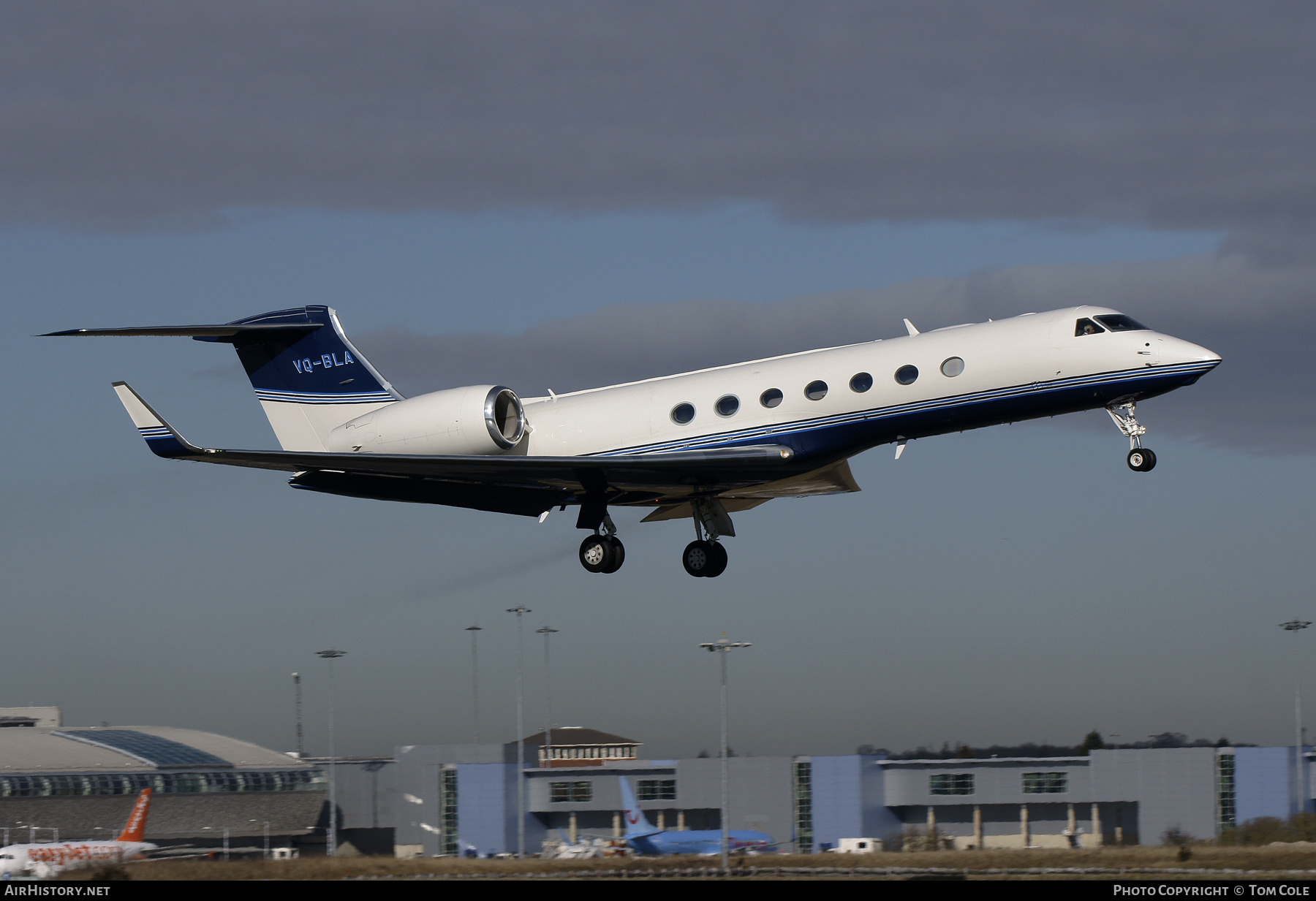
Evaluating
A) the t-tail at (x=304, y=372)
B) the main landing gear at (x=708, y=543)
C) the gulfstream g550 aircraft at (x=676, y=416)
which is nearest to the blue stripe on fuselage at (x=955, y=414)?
the gulfstream g550 aircraft at (x=676, y=416)

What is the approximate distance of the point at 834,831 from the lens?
5162cm

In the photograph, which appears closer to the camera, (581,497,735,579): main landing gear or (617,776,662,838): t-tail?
(581,497,735,579): main landing gear

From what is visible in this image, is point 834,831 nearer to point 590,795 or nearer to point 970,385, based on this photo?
point 590,795

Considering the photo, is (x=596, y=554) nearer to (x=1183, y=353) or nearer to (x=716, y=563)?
(x=716, y=563)

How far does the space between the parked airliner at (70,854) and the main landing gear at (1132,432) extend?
3191 cm

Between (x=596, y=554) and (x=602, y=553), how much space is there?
13cm

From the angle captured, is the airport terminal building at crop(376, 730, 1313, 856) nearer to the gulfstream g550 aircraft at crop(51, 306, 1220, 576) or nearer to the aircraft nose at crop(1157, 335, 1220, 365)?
the gulfstream g550 aircraft at crop(51, 306, 1220, 576)

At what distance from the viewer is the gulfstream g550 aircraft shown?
75.7ft

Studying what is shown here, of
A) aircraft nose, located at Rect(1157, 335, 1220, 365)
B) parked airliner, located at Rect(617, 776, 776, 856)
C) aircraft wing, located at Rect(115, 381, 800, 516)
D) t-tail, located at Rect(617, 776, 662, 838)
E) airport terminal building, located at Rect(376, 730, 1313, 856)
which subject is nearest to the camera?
aircraft nose, located at Rect(1157, 335, 1220, 365)

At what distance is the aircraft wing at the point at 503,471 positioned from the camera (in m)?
24.4

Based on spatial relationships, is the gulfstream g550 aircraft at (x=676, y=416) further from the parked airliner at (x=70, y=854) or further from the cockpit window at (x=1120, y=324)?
the parked airliner at (x=70, y=854)

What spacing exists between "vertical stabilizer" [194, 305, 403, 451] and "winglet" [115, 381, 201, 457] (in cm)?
424

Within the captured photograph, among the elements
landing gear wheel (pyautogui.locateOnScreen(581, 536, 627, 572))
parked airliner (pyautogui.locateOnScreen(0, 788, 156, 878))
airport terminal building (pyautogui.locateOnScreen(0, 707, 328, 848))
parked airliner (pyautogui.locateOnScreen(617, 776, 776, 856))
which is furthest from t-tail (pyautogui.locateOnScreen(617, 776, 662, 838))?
landing gear wheel (pyautogui.locateOnScreen(581, 536, 627, 572))

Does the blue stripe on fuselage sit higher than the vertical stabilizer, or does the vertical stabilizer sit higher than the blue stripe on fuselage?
the vertical stabilizer
